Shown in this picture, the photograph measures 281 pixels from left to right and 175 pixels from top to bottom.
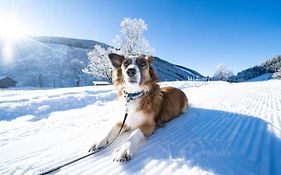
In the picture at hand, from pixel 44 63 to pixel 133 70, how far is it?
299 feet

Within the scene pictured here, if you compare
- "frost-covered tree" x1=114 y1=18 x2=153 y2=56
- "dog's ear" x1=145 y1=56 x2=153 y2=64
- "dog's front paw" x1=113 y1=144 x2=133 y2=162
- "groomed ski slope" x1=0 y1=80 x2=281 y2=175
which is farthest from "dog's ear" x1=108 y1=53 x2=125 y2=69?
"frost-covered tree" x1=114 y1=18 x2=153 y2=56

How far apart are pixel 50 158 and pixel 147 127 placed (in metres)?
1.65

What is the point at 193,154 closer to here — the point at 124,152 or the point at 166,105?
the point at 124,152

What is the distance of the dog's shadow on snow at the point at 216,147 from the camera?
2.79m

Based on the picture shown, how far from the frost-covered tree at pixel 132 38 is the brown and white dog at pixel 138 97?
36640 mm

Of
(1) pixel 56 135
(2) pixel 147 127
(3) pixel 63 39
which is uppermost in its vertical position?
(3) pixel 63 39

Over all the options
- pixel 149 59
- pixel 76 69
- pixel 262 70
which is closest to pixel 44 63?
pixel 76 69

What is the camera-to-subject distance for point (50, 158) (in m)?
3.34

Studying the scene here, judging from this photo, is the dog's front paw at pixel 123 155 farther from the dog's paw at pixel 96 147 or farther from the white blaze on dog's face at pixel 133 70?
the white blaze on dog's face at pixel 133 70

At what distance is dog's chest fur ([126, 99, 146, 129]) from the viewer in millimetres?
4125

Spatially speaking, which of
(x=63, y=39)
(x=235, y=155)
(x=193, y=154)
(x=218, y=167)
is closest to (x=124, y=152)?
(x=193, y=154)

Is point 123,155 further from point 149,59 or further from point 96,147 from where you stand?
point 149,59

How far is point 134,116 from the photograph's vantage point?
13.7 ft

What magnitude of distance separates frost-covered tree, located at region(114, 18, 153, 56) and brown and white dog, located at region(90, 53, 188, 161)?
120 feet
